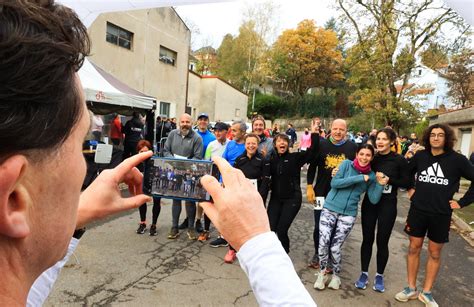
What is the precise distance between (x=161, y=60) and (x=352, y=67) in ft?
38.0

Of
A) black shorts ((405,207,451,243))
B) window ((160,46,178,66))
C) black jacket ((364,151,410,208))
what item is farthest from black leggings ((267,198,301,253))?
window ((160,46,178,66))

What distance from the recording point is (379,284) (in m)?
3.91

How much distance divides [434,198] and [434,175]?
0.26m

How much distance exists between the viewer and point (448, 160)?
12.0 ft

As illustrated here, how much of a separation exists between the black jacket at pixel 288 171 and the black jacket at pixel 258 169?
10 centimetres

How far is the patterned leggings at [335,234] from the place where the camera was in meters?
3.95

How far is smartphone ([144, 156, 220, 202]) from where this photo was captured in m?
1.71

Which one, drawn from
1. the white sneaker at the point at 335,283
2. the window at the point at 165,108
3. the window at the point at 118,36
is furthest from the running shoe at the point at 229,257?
the window at the point at 165,108

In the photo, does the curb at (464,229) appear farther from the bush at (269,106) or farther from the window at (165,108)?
the bush at (269,106)

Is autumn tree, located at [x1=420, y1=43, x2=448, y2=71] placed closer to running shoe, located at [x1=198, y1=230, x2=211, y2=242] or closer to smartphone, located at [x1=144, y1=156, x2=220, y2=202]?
running shoe, located at [x1=198, y1=230, x2=211, y2=242]

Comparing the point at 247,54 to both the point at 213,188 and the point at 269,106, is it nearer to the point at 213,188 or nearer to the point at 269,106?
the point at 269,106

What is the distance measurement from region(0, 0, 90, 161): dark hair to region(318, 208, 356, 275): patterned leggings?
3782 millimetres

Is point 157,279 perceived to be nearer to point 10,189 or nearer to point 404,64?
point 10,189

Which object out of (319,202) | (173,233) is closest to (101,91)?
(173,233)
